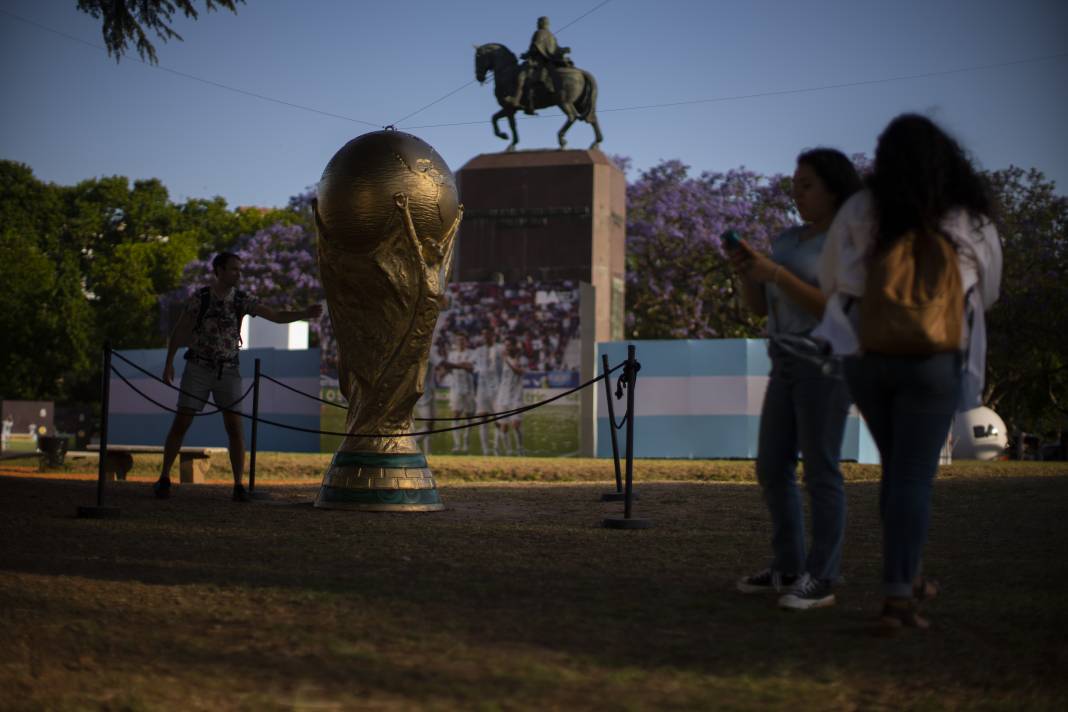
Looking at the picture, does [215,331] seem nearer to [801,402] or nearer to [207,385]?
[207,385]

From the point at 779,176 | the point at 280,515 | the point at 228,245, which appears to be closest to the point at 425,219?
the point at 280,515

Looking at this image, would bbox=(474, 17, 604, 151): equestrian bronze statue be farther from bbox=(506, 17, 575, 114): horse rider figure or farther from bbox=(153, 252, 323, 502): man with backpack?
bbox=(153, 252, 323, 502): man with backpack

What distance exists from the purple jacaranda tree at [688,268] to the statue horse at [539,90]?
14.0 m

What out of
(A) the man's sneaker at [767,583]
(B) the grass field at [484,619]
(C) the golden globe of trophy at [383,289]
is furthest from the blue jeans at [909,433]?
(C) the golden globe of trophy at [383,289]

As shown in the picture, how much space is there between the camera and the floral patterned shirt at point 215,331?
32.4 feet

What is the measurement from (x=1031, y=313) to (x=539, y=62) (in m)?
15.3

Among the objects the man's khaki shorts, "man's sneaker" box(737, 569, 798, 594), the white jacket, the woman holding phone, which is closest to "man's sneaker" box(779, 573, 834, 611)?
the woman holding phone

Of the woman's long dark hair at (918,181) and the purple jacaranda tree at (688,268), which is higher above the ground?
the purple jacaranda tree at (688,268)

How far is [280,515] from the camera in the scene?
8.78 metres

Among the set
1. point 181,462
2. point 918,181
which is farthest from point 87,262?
point 918,181

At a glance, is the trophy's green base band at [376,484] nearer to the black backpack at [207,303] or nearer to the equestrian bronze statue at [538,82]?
the black backpack at [207,303]

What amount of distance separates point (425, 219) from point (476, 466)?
8.51 metres

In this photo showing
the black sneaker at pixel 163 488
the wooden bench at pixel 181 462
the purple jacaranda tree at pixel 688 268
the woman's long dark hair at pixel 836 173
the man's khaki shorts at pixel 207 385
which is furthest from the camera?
the purple jacaranda tree at pixel 688 268

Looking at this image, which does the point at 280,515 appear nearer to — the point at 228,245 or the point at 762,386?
the point at 762,386
